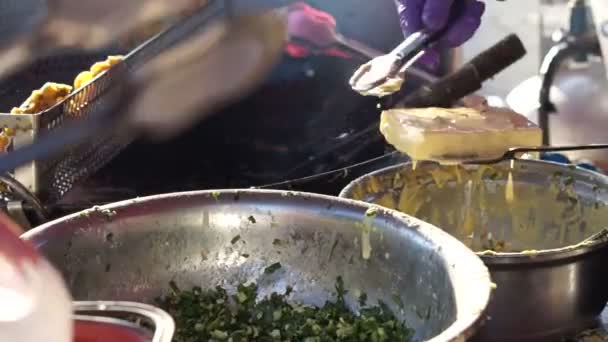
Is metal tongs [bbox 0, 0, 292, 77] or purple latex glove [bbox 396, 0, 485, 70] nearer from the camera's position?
purple latex glove [bbox 396, 0, 485, 70]

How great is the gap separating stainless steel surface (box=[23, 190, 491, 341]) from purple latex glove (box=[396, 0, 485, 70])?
1.86ft

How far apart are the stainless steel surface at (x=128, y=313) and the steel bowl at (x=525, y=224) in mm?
348

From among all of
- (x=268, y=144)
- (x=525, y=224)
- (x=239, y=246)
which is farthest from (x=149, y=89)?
(x=268, y=144)

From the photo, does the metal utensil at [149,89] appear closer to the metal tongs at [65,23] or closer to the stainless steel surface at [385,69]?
the stainless steel surface at [385,69]

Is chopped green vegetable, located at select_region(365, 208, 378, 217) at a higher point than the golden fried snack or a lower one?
lower

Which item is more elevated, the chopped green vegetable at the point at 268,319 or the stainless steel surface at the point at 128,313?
the stainless steel surface at the point at 128,313

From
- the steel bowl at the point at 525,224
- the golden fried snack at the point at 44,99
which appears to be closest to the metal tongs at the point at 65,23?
the golden fried snack at the point at 44,99

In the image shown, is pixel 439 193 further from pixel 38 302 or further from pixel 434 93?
pixel 38 302

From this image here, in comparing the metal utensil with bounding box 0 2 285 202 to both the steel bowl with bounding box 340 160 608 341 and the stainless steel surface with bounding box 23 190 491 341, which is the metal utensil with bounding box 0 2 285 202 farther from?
the steel bowl with bounding box 340 160 608 341

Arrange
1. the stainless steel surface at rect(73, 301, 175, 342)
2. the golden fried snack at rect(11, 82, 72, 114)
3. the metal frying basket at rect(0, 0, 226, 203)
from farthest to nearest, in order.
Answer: the golden fried snack at rect(11, 82, 72, 114) < the metal frying basket at rect(0, 0, 226, 203) < the stainless steel surface at rect(73, 301, 175, 342)

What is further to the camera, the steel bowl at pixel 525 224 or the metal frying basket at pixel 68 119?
the metal frying basket at pixel 68 119

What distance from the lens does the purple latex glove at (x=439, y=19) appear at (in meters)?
1.26

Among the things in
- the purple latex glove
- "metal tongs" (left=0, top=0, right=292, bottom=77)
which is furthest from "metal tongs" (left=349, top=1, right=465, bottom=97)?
"metal tongs" (left=0, top=0, right=292, bottom=77)

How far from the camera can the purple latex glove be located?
1.26m
